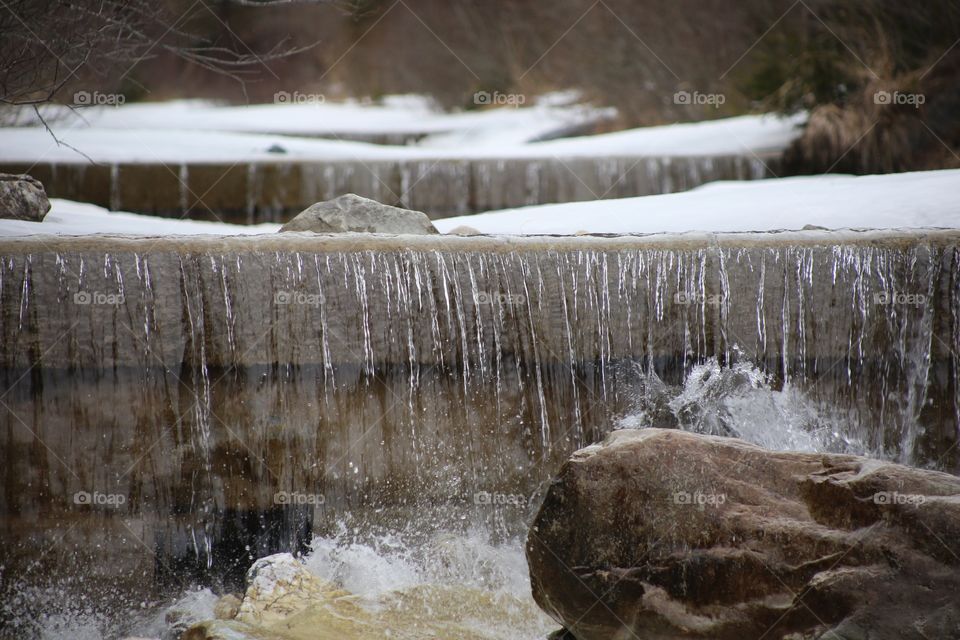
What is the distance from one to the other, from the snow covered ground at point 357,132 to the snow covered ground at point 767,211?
220 centimetres

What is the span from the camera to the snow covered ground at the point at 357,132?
7871 millimetres

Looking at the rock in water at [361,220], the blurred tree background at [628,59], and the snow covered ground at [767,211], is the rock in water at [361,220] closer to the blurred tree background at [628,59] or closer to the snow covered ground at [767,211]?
the snow covered ground at [767,211]

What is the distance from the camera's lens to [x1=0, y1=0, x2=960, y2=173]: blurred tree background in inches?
312

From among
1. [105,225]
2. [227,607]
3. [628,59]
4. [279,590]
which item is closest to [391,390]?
[279,590]

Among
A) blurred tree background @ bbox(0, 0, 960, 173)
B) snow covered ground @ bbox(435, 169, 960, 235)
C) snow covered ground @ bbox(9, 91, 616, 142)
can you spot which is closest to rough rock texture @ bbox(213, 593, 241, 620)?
snow covered ground @ bbox(435, 169, 960, 235)

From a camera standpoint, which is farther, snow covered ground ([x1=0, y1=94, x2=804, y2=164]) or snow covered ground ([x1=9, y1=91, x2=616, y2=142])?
snow covered ground ([x1=9, y1=91, x2=616, y2=142])

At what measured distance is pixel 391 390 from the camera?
4.22m

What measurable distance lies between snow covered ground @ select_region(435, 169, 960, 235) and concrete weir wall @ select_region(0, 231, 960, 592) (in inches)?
25.3

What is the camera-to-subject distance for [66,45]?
4.94 meters

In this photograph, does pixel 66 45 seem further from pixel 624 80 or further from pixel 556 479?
pixel 624 80

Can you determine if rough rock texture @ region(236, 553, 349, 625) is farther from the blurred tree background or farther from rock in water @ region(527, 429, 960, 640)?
the blurred tree background

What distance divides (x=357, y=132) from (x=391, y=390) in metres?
7.67

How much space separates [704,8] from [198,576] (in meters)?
11.0

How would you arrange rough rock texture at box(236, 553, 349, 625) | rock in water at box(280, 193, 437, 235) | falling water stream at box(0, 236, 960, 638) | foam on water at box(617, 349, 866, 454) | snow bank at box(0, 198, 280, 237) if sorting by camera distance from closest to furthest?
1. rough rock texture at box(236, 553, 349, 625)
2. falling water stream at box(0, 236, 960, 638)
3. foam on water at box(617, 349, 866, 454)
4. snow bank at box(0, 198, 280, 237)
5. rock in water at box(280, 193, 437, 235)
